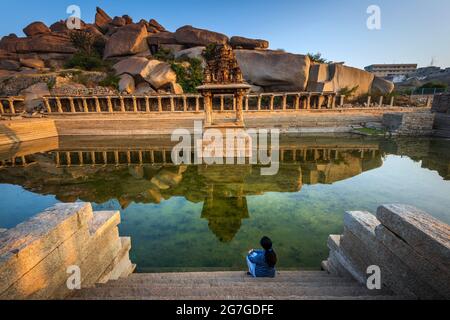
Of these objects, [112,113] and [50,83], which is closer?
[112,113]

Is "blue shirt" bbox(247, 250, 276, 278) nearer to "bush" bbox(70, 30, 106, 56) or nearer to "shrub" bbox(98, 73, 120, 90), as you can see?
"shrub" bbox(98, 73, 120, 90)

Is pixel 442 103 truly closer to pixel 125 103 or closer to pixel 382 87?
pixel 382 87

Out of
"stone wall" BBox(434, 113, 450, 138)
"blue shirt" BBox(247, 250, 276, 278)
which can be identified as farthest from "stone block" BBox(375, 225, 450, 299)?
"stone wall" BBox(434, 113, 450, 138)

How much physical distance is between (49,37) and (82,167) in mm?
50800

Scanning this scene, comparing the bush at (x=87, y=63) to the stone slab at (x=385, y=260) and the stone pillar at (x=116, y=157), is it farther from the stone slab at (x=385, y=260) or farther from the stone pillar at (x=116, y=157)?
the stone slab at (x=385, y=260)

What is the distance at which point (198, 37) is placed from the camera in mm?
43750

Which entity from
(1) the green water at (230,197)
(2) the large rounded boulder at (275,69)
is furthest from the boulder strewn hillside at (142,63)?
(1) the green water at (230,197)

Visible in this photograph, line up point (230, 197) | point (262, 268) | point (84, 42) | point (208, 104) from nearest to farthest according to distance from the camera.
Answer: point (262, 268) → point (230, 197) → point (208, 104) → point (84, 42)

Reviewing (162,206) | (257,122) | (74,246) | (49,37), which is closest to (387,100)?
(257,122)

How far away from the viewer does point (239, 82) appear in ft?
45.1

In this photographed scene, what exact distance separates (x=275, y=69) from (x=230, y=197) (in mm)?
32730

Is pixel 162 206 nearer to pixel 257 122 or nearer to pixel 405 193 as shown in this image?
pixel 405 193

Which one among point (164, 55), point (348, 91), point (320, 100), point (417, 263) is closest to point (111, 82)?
point (164, 55)

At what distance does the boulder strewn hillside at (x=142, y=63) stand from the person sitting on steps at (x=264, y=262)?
32.2 meters
